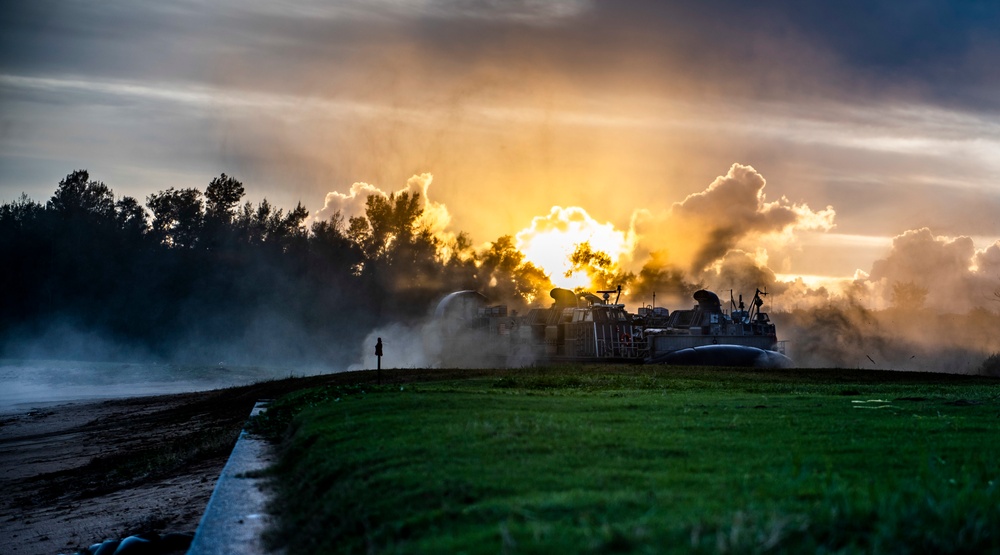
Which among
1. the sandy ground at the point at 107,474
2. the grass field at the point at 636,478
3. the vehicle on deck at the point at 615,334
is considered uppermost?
the vehicle on deck at the point at 615,334

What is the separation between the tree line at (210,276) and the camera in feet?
384

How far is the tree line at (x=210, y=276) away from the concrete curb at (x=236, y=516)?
106 m

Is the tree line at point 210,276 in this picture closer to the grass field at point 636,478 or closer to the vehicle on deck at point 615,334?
the vehicle on deck at point 615,334

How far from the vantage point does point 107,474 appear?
26.4m

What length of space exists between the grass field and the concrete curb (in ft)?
1.04

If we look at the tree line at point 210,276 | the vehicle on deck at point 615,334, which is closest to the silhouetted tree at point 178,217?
the tree line at point 210,276

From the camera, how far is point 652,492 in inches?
364

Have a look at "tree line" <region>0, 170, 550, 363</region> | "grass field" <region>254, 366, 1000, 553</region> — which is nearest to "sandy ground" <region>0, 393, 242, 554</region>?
"grass field" <region>254, 366, 1000, 553</region>

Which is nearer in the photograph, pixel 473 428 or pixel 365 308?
pixel 473 428

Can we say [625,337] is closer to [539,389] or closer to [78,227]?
[539,389]

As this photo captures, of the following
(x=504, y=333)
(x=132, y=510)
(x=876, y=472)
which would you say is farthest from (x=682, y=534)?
(x=504, y=333)

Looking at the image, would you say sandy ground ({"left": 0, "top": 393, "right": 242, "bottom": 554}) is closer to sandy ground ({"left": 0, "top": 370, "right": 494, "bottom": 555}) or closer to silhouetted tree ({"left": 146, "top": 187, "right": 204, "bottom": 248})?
sandy ground ({"left": 0, "top": 370, "right": 494, "bottom": 555})

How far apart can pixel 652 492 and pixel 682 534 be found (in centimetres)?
176

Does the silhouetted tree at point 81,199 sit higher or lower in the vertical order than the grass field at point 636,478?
higher
